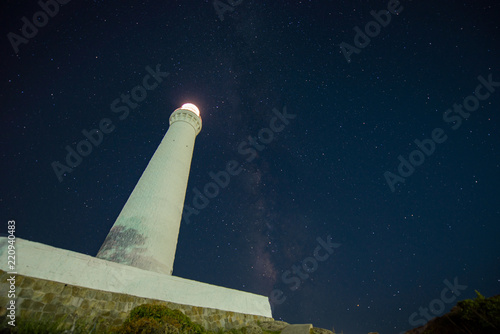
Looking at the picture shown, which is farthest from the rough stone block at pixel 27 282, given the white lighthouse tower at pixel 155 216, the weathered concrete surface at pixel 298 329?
the weathered concrete surface at pixel 298 329

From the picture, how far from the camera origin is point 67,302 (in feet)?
20.6

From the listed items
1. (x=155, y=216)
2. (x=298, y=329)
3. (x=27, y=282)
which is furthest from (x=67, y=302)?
(x=298, y=329)

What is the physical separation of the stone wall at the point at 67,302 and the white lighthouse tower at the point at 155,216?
2.67m

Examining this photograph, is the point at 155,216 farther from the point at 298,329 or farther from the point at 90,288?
the point at 298,329

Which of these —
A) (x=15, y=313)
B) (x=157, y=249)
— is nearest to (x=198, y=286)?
(x=157, y=249)

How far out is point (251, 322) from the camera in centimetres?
1059

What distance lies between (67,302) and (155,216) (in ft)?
17.0

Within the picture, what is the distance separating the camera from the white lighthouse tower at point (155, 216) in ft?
32.8

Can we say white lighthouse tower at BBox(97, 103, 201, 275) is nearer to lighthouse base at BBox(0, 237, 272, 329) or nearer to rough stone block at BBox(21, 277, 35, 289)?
lighthouse base at BBox(0, 237, 272, 329)

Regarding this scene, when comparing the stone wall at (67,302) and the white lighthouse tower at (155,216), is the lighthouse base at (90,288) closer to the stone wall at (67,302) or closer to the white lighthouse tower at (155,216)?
the stone wall at (67,302)

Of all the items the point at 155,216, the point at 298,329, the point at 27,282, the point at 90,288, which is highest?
the point at 298,329

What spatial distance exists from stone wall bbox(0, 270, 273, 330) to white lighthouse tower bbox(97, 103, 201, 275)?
8.76ft

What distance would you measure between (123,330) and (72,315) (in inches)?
77.2

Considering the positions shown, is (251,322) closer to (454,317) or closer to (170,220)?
(170,220)
